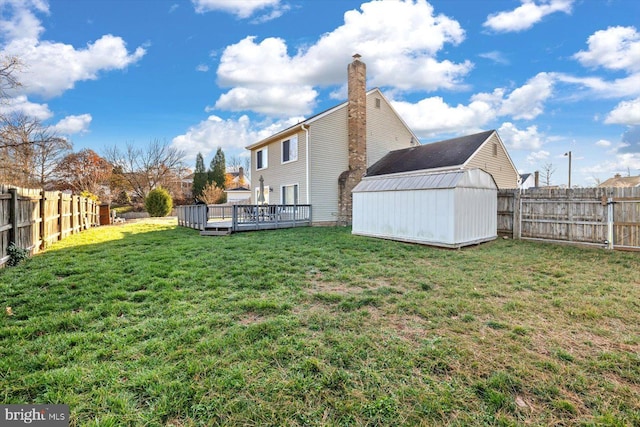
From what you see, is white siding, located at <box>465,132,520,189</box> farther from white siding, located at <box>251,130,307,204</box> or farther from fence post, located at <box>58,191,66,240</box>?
fence post, located at <box>58,191,66,240</box>

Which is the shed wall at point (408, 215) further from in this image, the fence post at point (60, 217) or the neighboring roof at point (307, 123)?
the fence post at point (60, 217)

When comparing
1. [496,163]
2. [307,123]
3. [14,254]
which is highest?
[307,123]

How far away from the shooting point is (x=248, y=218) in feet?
41.2

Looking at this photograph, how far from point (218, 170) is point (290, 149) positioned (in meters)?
27.9

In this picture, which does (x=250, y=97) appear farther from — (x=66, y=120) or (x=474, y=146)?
(x=474, y=146)

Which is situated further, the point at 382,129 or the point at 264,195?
the point at 264,195

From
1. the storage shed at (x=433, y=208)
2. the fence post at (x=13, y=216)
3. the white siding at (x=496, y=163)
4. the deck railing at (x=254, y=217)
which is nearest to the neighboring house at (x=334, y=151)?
the deck railing at (x=254, y=217)

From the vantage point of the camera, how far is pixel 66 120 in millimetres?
22516

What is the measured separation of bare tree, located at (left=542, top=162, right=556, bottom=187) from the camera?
120ft

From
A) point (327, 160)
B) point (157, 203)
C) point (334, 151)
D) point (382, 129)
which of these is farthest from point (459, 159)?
point (157, 203)

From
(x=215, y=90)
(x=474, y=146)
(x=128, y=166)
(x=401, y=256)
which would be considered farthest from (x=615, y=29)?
(x=128, y=166)

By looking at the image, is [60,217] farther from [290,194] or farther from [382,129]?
[382,129]

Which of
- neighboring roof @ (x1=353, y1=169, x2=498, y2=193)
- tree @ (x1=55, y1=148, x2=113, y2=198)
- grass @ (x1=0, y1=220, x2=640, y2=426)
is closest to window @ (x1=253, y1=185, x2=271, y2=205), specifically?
neighboring roof @ (x1=353, y1=169, x2=498, y2=193)

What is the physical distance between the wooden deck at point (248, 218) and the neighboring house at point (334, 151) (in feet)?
2.79
